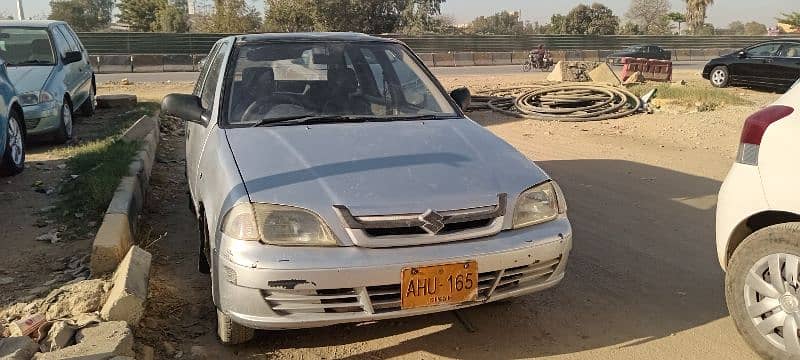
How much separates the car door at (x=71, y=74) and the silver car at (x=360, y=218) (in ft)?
21.3

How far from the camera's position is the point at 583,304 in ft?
13.1

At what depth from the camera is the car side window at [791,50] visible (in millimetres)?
17703

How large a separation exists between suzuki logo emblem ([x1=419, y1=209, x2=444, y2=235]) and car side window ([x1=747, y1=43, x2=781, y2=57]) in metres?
18.5

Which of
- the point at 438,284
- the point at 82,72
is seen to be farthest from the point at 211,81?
the point at 82,72

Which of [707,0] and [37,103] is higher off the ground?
[707,0]

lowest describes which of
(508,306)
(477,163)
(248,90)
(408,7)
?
(508,306)

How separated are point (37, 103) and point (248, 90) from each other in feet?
17.8

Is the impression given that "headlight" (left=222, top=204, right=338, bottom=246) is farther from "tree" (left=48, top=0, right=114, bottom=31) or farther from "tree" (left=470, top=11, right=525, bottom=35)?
"tree" (left=470, top=11, right=525, bottom=35)

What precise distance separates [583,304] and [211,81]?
3013 millimetres

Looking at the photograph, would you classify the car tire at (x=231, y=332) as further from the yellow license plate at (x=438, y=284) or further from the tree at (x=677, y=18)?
the tree at (x=677, y=18)

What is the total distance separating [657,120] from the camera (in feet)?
38.8

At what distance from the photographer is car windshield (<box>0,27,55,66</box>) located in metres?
9.19

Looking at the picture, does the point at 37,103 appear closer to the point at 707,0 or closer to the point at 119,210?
the point at 119,210

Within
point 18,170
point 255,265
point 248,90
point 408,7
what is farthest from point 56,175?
point 408,7
